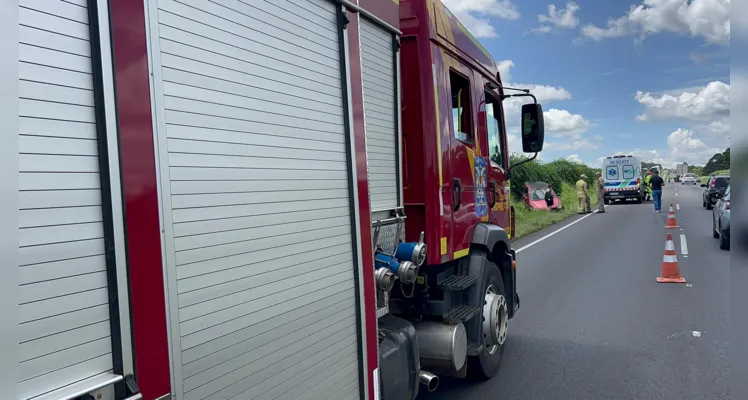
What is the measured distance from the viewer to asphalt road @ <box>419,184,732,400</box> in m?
4.70

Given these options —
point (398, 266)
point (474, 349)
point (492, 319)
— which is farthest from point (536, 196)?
point (398, 266)

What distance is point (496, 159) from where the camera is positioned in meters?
5.30

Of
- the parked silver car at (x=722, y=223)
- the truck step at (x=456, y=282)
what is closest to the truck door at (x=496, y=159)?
the truck step at (x=456, y=282)

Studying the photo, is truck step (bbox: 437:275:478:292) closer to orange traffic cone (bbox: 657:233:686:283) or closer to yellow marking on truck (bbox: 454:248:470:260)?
yellow marking on truck (bbox: 454:248:470:260)

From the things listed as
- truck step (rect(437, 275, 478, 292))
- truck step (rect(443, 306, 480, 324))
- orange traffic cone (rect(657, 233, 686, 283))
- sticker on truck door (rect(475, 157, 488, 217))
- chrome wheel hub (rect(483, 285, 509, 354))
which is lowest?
orange traffic cone (rect(657, 233, 686, 283))

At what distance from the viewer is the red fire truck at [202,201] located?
51.5 inches

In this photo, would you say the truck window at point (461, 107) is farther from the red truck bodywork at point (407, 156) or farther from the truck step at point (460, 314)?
the truck step at point (460, 314)

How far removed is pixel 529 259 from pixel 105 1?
36.0ft

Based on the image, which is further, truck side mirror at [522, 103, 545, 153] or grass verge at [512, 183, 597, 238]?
grass verge at [512, 183, 597, 238]

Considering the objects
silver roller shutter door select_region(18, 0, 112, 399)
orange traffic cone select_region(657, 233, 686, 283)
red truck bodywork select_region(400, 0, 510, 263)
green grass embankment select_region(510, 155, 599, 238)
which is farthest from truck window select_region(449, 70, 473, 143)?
green grass embankment select_region(510, 155, 599, 238)

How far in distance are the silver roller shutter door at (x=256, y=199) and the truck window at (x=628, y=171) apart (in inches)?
1192

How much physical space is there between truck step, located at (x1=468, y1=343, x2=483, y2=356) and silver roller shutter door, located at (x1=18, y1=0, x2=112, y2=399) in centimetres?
328

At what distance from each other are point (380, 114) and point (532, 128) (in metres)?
2.48

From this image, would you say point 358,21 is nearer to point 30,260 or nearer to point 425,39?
point 425,39
